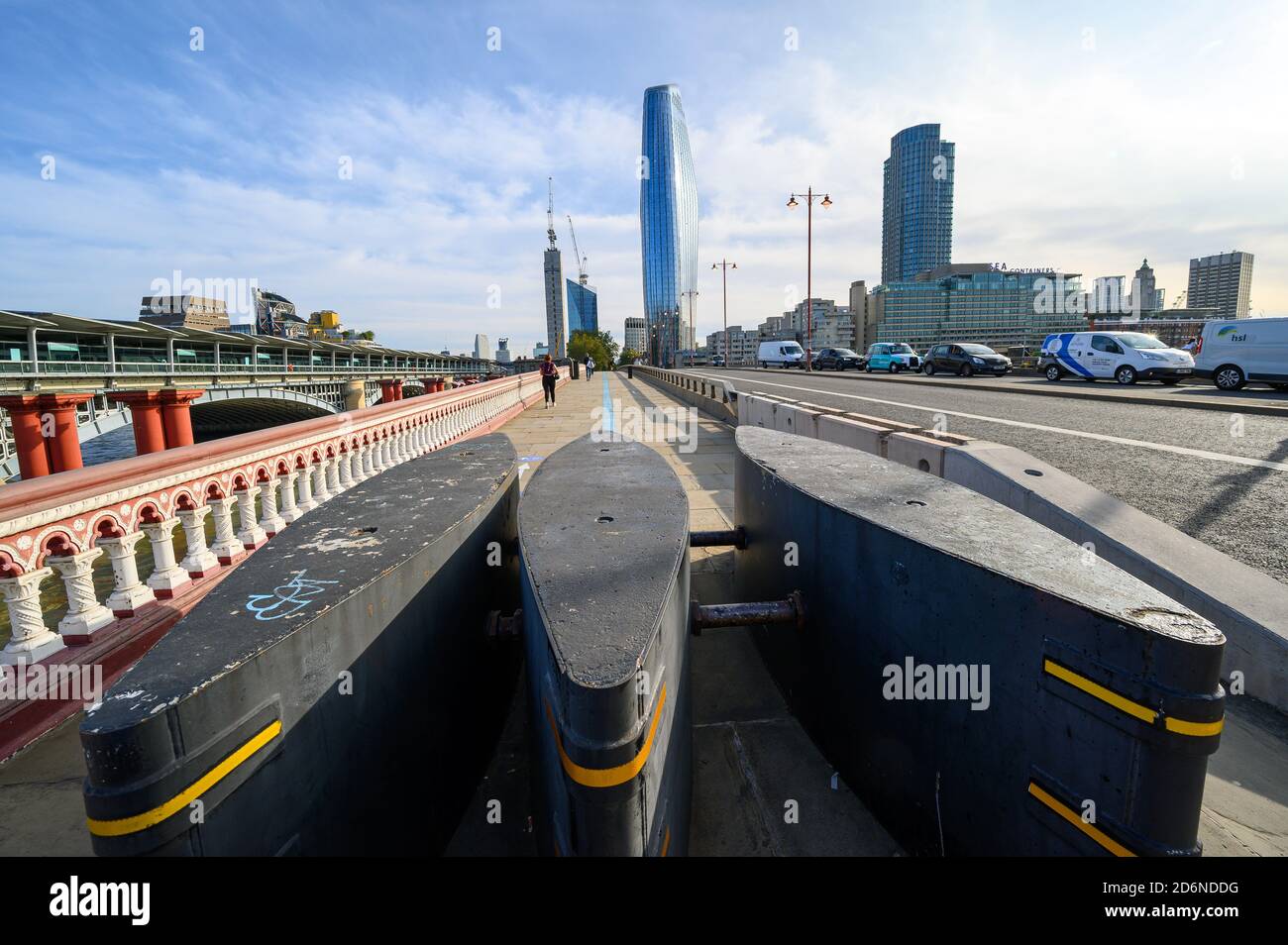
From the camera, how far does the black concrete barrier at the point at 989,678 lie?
60.3 inches

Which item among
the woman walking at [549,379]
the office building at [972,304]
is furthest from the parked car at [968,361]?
the office building at [972,304]

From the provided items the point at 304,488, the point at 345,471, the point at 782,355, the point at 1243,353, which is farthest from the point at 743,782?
the point at 782,355

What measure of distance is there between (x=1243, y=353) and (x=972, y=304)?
359 feet

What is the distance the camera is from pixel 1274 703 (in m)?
2.69

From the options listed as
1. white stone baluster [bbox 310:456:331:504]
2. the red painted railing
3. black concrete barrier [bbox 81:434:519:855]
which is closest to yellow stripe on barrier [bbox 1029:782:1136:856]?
black concrete barrier [bbox 81:434:519:855]

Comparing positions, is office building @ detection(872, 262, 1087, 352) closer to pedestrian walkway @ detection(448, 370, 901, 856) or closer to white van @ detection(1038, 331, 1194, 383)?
white van @ detection(1038, 331, 1194, 383)

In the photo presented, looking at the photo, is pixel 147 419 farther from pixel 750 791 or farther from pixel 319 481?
pixel 750 791

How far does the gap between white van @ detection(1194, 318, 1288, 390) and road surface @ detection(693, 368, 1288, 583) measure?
249 cm

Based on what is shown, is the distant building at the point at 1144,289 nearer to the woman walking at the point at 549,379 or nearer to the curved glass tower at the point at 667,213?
the curved glass tower at the point at 667,213

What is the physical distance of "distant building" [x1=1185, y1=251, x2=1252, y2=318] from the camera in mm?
124500

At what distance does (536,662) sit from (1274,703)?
3446mm

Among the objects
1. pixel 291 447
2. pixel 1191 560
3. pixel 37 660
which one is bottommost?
pixel 37 660
